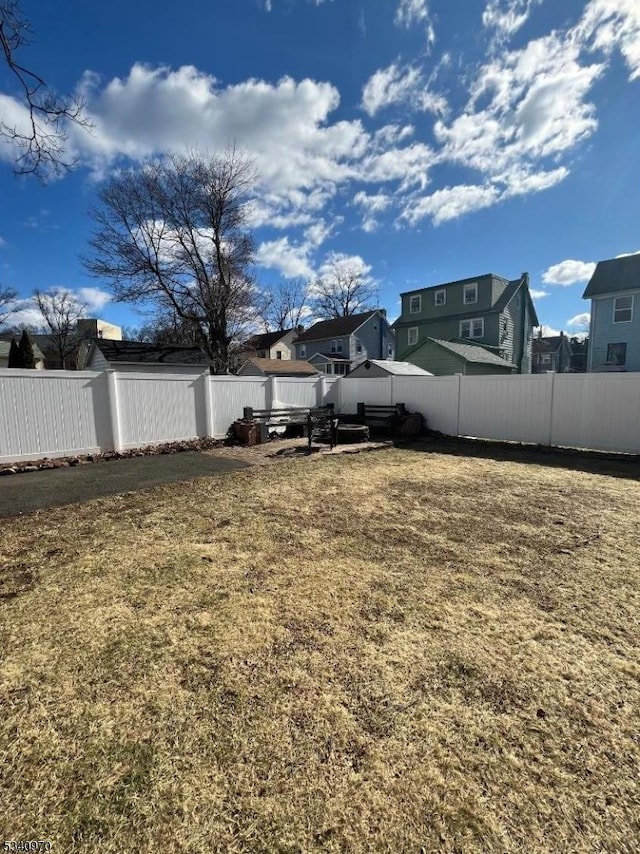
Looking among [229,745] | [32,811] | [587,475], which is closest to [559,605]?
[229,745]

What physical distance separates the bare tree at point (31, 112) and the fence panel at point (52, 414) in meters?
3.89

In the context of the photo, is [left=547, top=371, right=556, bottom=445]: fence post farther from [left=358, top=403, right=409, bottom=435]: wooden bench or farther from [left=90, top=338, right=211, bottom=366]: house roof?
[left=90, top=338, right=211, bottom=366]: house roof

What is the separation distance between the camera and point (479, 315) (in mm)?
23938

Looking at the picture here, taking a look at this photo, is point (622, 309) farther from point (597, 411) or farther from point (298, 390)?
point (298, 390)

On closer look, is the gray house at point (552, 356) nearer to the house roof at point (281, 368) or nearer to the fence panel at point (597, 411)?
the house roof at point (281, 368)

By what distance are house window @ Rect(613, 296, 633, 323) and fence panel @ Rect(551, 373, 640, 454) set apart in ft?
45.9

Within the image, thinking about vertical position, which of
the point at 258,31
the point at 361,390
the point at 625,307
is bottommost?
the point at 361,390

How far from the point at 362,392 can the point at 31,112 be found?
35.4 feet

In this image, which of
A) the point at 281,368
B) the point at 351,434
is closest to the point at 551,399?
the point at 351,434

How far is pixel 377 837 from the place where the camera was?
4.33ft

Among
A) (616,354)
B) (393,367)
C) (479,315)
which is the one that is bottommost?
(393,367)

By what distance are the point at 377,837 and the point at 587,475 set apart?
24.0 feet

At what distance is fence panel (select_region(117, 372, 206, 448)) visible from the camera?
8766 millimetres

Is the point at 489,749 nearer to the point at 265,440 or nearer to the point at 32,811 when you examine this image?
the point at 32,811
